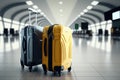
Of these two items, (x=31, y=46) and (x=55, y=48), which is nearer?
(x=55, y=48)

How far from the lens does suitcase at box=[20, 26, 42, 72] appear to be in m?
5.07

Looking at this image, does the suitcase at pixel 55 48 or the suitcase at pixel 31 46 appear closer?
the suitcase at pixel 55 48

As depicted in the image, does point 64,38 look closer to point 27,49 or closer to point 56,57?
point 56,57

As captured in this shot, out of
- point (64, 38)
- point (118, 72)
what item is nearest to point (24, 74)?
point (64, 38)

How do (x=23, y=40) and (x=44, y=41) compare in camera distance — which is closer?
(x=44, y=41)

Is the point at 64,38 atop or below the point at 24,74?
atop

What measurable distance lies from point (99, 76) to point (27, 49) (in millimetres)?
1699

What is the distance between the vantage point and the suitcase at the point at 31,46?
507cm

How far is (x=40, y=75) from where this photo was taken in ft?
15.1

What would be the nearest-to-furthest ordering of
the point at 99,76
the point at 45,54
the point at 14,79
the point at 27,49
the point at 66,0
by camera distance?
the point at 14,79
the point at 99,76
the point at 45,54
the point at 27,49
the point at 66,0

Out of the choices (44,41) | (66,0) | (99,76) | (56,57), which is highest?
(66,0)

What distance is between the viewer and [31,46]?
5082 mm

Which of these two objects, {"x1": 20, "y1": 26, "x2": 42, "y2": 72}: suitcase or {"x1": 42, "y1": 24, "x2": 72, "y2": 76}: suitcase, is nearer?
{"x1": 42, "y1": 24, "x2": 72, "y2": 76}: suitcase

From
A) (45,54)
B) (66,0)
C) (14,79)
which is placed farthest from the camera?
(66,0)
